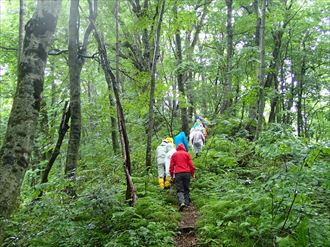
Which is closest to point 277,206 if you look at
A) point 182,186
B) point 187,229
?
point 187,229

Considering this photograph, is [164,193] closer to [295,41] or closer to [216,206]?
[216,206]

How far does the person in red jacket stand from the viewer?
369 inches

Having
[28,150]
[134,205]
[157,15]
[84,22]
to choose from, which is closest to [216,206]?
[134,205]

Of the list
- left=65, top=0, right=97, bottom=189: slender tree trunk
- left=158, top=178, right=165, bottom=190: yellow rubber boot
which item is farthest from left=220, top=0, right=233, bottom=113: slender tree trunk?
left=65, top=0, right=97, bottom=189: slender tree trunk

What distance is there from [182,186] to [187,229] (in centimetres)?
193

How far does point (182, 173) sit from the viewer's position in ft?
31.4

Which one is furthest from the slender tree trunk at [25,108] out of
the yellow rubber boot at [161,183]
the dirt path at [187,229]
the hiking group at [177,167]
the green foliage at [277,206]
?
the yellow rubber boot at [161,183]

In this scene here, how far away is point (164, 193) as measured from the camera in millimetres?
10172

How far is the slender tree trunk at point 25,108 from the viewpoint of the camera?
4840mm

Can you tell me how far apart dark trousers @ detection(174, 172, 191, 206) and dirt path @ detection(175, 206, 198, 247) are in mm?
395

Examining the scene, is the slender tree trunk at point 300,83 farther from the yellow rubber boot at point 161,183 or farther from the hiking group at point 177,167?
the yellow rubber boot at point 161,183

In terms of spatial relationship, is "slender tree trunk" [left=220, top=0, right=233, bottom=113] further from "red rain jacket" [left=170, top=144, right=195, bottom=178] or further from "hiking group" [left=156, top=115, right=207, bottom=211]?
"red rain jacket" [left=170, top=144, right=195, bottom=178]

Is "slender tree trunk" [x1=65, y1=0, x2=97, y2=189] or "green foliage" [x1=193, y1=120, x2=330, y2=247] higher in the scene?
"slender tree trunk" [x1=65, y1=0, x2=97, y2=189]

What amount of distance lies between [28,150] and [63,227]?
239cm
